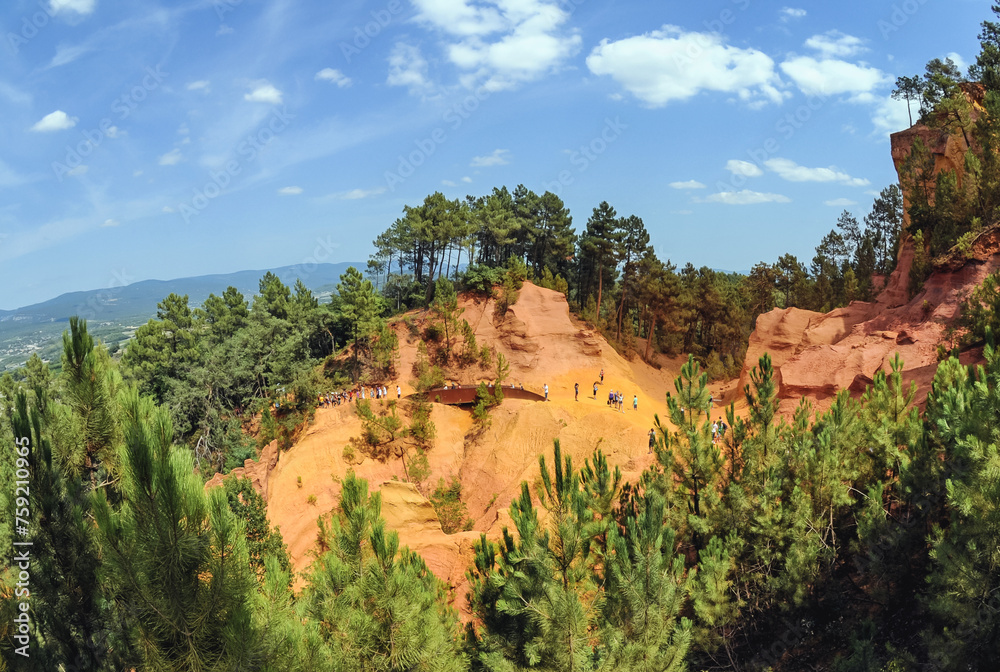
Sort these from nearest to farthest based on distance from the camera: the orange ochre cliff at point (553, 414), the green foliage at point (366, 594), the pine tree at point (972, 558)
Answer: the green foliage at point (366, 594)
the pine tree at point (972, 558)
the orange ochre cliff at point (553, 414)

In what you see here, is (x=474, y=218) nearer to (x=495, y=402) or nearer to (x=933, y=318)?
(x=495, y=402)

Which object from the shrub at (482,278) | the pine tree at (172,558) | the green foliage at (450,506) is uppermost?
the shrub at (482,278)

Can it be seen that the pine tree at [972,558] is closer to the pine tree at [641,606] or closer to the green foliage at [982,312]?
the pine tree at [641,606]

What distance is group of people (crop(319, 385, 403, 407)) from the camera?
38.2 meters

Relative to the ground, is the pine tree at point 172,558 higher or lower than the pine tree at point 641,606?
higher

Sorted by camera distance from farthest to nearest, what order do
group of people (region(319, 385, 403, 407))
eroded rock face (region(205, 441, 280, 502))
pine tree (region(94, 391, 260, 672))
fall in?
group of people (region(319, 385, 403, 407)) < eroded rock face (region(205, 441, 280, 502)) < pine tree (region(94, 391, 260, 672))

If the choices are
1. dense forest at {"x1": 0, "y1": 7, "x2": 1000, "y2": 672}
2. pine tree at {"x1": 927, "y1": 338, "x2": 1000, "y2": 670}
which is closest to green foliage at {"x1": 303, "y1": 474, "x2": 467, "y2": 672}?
dense forest at {"x1": 0, "y1": 7, "x2": 1000, "y2": 672}

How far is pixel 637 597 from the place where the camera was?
10.1m

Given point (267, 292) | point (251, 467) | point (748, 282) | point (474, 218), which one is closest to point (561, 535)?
point (251, 467)

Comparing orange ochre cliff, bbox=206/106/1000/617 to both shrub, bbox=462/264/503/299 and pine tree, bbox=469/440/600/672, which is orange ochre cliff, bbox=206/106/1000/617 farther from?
pine tree, bbox=469/440/600/672

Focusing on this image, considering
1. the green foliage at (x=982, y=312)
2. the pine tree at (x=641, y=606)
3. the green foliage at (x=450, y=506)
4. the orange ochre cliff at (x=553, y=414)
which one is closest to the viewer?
the pine tree at (x=641, y=606)

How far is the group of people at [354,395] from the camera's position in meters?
38.2

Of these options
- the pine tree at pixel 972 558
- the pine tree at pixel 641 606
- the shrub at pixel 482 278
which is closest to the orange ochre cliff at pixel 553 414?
the shrub at pixel 482 278

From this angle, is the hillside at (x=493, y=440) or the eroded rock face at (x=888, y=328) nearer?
the eroded rock face at (x=888, y=328)
